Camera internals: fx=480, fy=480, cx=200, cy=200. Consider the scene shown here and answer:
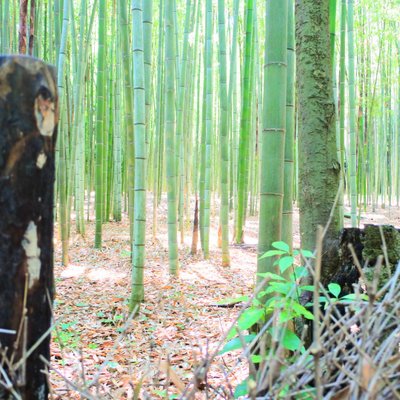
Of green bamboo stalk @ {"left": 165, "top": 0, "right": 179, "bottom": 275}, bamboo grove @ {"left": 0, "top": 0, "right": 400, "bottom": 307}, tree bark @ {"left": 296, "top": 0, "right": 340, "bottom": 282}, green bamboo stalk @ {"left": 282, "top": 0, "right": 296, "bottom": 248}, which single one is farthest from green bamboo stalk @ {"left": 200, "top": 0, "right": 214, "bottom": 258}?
tree bark @ {"left": 296, "top": 0, "right": 340, "bottom": 282}

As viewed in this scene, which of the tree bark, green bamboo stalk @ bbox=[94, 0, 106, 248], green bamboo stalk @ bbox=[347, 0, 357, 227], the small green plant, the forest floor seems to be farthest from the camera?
green bamboo stalk @ bbox=[347, 0, 357, 227]

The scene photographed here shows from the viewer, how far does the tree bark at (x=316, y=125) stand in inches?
68.6

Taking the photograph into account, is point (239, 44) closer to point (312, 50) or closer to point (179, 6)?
point (179, 6)

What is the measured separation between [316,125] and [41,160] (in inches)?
41.9

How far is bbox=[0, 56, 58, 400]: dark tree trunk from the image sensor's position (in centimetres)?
100

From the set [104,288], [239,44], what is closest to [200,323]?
[104,288]

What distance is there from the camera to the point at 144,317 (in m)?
2.97

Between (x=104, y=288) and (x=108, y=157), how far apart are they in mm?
4114

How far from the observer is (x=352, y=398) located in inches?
28.8

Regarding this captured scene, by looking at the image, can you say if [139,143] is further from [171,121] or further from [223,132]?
[223,132]

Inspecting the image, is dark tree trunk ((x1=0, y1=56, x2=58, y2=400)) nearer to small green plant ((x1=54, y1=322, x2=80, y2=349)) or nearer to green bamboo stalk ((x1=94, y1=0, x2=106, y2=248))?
small green plant ((x1=54, y1=322, x2=80, y2=349))

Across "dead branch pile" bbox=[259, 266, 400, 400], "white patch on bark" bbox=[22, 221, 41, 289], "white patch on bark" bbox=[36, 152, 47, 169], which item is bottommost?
"dead branch pile" bbox=[259, 266, 400, 400]

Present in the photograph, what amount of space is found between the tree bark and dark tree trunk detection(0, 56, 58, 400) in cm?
101

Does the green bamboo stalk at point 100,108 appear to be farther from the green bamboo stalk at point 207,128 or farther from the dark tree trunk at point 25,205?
the dark tree trunk at point 25,205
